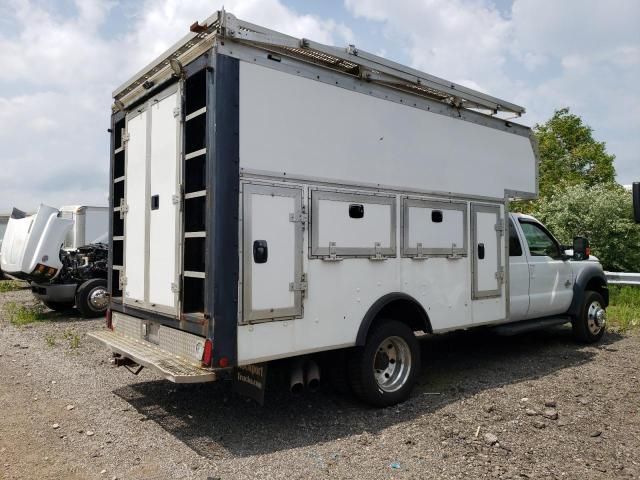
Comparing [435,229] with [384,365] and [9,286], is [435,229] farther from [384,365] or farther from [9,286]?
[9,286]

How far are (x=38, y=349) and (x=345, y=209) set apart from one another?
5786 millimetres

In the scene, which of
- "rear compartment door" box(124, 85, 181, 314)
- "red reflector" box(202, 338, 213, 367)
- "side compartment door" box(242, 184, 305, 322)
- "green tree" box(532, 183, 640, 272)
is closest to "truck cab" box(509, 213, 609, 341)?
"side compartment door" box(242, 184, 305, 322)

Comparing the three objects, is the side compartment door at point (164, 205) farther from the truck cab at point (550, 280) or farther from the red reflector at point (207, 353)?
the truck cab at point (550, 280)

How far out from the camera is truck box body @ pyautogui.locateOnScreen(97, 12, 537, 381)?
4145mm

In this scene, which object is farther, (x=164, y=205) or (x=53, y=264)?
(x=53, y=264)

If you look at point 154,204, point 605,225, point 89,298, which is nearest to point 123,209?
point 154,204

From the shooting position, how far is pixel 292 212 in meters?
4.46

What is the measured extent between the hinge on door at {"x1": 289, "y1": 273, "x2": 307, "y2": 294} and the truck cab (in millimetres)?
3349

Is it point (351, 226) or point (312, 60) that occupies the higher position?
point (312, 60)

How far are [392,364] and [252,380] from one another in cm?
157

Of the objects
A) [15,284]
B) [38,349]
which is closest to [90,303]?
[38,349]

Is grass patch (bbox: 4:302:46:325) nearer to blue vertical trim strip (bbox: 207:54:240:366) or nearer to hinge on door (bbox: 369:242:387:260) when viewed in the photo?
blue vertical trim strip (bbox: 207:54:240:366)

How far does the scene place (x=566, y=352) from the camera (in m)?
7.45

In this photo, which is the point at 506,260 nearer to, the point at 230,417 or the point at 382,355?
the point at 382,355
